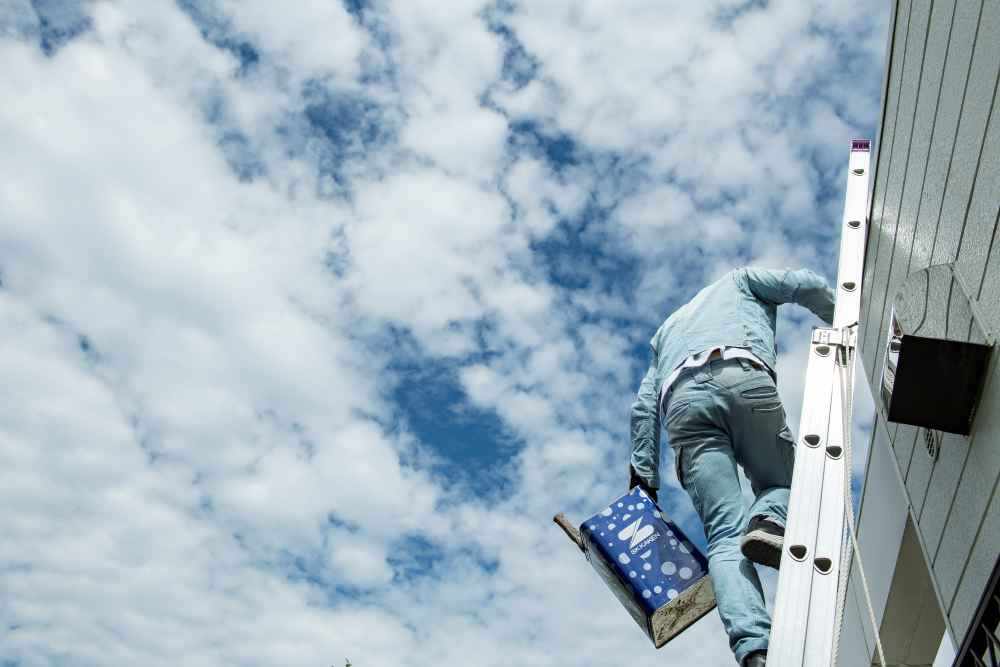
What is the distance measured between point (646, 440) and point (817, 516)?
147 centimetres

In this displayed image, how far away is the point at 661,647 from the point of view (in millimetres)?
3021

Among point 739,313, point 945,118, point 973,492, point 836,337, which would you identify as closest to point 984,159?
point 945,118

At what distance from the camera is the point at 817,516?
229 centimetres

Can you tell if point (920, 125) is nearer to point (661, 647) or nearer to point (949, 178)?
point (949, 178)

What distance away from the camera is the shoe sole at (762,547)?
8.55 feet

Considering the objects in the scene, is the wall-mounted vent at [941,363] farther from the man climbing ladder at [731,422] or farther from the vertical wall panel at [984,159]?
the man climbing ladder at [731,422]

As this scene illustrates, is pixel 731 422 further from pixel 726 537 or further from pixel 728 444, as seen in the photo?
pixel 726 537

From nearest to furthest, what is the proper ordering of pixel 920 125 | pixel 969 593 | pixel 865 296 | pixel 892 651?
1. pixel 969 593
2. pixel 920 125
3. pixel 865 296
4. pixel 892 651

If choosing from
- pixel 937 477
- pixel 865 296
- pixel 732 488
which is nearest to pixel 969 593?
pixel 937 477

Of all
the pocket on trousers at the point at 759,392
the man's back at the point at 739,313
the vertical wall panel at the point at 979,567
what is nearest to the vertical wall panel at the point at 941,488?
the vertical wall panel at the point at 979,567

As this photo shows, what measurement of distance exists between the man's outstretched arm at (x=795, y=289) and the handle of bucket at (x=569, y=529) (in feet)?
4.46

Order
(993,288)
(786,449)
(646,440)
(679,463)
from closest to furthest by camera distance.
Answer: (993,288) → (786,449) → (679,463) → (646,440)

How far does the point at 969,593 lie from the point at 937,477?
33 cm

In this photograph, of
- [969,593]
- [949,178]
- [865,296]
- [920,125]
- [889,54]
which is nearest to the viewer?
[969,593]
